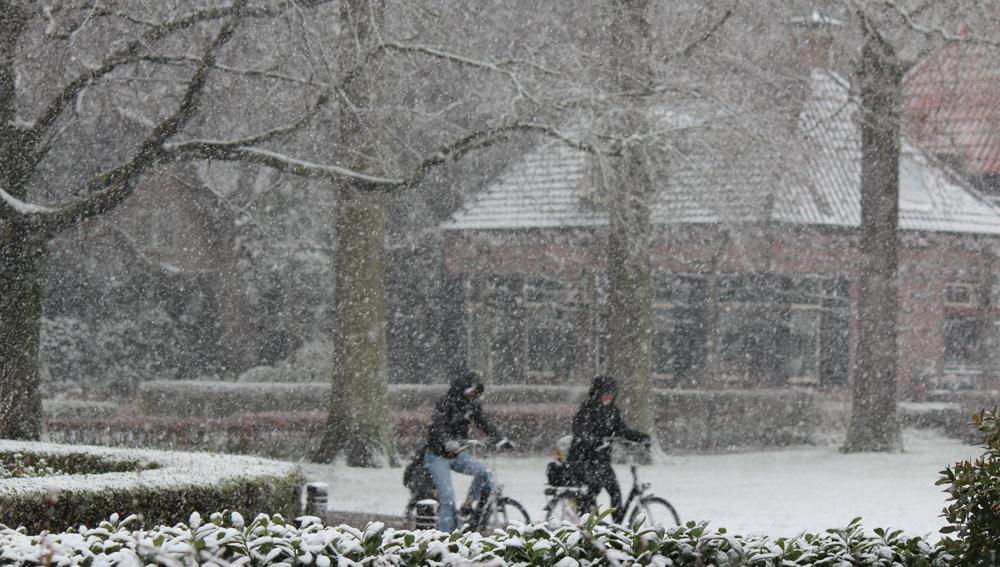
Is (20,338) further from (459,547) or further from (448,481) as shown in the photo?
(459,547)

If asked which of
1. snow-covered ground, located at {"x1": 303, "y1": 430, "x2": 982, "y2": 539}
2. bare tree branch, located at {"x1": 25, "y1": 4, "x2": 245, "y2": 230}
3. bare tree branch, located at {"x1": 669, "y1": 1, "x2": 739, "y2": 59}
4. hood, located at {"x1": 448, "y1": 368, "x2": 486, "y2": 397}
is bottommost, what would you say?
snow-covered ground, located at {"x1": 303, "y1": 430, "x2": 982, "y2": 539}

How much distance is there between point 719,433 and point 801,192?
5.46 m

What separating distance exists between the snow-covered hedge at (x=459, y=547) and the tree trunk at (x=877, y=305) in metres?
17.4

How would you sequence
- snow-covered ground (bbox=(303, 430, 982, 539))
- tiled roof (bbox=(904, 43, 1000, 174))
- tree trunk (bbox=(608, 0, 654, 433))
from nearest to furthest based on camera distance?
1. snow-covered ground (bbox=(303, 430, 982, 539))
2. tree trunk (bbox=(608, 0, 654, 433))
3. tiled roof (bbox=(904, 43, 1000, 174))

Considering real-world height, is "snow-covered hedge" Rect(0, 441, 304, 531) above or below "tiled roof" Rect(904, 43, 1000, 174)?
below

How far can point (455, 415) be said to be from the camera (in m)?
10.6

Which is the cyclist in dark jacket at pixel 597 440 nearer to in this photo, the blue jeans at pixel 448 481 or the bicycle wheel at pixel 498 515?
the bicycle wheel at pixel 498 515

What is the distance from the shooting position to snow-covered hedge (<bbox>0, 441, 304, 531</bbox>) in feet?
26.3

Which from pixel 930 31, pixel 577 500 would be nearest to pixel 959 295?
pixel 930 31

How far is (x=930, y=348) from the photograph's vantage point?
96.6 ft

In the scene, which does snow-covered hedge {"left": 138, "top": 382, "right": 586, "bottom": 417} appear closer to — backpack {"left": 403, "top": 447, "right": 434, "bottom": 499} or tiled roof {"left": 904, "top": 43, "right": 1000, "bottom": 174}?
Result: tiled roof {"left": 904, "top": 43, "right": 1000, "bottom": 174}

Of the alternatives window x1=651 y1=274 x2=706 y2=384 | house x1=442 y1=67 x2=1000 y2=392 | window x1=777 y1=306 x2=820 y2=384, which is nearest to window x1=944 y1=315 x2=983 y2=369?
house x1=442 y1=67 x2=1000 y2=392

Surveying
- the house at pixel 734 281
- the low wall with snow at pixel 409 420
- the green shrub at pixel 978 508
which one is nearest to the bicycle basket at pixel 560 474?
the green shrub at pixel 978 508

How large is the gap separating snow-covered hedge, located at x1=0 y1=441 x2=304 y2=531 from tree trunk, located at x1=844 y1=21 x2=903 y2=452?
1407 cm
